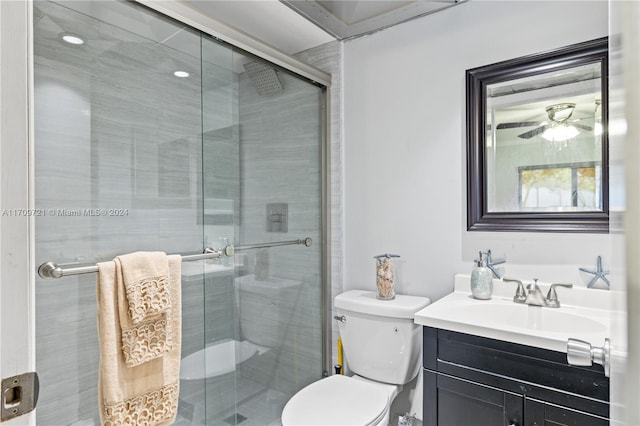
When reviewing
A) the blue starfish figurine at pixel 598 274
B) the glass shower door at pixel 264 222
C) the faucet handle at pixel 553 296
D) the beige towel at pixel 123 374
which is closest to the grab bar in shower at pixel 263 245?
the glass shower door at pixel 264 222

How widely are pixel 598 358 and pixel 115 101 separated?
4.55 feet

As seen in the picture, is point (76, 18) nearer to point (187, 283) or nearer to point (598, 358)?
point (187, 283)

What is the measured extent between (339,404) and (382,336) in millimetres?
334

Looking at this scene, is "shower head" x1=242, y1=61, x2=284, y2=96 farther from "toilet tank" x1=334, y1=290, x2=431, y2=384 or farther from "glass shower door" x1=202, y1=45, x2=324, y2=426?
"toilet tank" x1=334, y1=290, x2=431, y2=384

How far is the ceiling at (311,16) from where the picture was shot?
1702 millimetres

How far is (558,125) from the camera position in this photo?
1475mm

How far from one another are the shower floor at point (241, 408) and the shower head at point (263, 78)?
131cm

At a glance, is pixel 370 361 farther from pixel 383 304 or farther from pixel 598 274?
pixel 598 274

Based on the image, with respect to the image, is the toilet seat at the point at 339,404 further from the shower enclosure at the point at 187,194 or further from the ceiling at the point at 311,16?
the ceiling at the point at 311,16

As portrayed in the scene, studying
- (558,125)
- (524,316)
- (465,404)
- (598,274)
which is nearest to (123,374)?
(465,404)

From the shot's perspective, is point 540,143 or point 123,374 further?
point 540,143

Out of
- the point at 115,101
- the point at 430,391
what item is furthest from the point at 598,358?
the point at 115,101

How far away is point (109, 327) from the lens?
109 cm

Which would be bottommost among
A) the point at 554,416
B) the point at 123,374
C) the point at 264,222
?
the point at 554,416
